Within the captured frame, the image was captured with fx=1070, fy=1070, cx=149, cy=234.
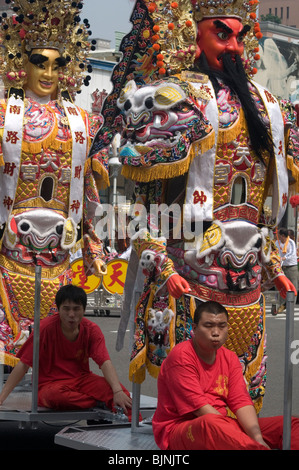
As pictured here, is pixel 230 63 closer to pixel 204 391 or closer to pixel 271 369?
pixel 204 391

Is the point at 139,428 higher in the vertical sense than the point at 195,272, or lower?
lower

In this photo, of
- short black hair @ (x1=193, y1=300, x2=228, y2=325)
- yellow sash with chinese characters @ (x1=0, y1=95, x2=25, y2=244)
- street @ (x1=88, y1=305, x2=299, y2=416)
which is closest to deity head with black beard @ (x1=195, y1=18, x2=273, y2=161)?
short black hair @ (x1=193, y1=300, x2=228, y2=325)

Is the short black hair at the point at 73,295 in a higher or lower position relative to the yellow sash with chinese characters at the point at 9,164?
lower

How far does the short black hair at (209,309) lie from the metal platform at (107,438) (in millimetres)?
671

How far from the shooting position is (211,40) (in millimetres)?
5168

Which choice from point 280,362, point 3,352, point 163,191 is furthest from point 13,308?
point 280,362

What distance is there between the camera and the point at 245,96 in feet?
16.6

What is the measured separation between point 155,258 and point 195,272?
8.1 inches

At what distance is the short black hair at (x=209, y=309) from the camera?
4715mm

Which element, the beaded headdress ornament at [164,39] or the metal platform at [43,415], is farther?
the metal platform at [43,415]

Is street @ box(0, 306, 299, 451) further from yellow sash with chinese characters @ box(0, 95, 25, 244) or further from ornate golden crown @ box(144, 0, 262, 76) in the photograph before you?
ornate golden crown @ box(144, 0, 262, 76)

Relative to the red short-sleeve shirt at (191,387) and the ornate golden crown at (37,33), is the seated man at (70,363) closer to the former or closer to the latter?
the red short-sleeve shirt at (191,387)

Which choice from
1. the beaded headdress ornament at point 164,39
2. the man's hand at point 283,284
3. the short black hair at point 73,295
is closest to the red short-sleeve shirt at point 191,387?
the man's hand at point 283,284

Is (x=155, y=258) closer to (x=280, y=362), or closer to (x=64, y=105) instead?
(x=64, y=105)
